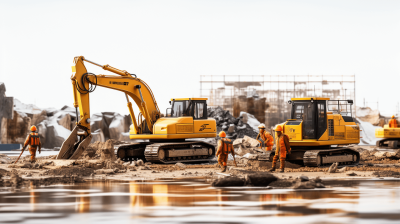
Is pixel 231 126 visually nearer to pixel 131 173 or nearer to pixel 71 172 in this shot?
pixel 131 173

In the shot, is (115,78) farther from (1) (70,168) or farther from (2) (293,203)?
(2) (293,203)

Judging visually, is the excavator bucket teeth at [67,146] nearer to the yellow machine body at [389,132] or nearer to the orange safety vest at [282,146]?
the orange safety vest at [282,146]

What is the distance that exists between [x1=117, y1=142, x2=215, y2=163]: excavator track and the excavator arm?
998mm

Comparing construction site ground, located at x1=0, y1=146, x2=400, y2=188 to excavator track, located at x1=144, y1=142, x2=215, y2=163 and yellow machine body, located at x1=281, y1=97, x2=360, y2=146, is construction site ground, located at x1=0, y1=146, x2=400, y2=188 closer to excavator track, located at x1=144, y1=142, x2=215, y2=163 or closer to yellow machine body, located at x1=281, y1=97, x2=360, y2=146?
yellow machine body, located at x1=281, y1=97, x2=360, y2=146

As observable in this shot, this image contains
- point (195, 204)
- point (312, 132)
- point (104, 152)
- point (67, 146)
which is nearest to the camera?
point (195, 204)

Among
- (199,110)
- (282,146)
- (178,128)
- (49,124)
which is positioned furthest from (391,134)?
(49,124)

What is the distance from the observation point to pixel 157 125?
21.3 metres

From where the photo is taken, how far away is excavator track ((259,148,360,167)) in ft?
59.3

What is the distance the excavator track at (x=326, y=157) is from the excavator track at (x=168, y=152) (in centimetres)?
414

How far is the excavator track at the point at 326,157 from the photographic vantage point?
59.3 ft

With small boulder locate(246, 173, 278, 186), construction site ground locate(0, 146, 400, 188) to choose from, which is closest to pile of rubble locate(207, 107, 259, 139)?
construction site ground locate(0, 146, 400, 188)


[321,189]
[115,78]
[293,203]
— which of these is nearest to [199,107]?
[115,78]

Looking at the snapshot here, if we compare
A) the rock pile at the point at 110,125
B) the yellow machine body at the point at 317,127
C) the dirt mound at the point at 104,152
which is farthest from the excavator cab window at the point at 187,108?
the rock pile at the point at 110,125

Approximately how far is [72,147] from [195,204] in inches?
431
